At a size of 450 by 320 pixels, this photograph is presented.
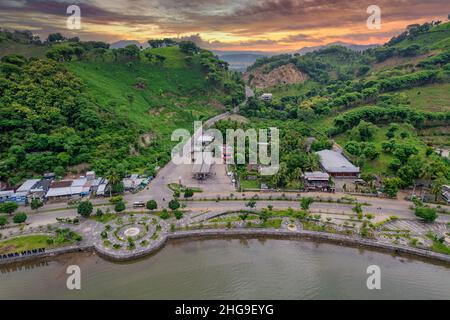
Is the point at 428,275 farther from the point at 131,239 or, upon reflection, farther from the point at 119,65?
the point at 119,65

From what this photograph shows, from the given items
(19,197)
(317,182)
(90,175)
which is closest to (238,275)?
(317,182)

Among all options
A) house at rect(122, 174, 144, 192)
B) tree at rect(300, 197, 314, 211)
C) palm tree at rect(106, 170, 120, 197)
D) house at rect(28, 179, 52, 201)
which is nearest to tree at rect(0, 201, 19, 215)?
house at rect(28, 179, 52, 201)

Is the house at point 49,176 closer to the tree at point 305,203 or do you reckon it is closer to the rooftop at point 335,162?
the tree at point 305,203

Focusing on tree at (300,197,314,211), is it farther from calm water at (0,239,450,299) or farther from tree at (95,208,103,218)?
tree at (95,208,103,218)

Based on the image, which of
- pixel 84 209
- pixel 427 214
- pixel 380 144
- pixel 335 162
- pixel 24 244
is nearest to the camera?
pixel 24 244

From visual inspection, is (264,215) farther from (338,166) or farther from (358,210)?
(338,166)

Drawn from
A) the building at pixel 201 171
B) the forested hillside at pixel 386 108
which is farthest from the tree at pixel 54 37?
the building at pixel 201 171
